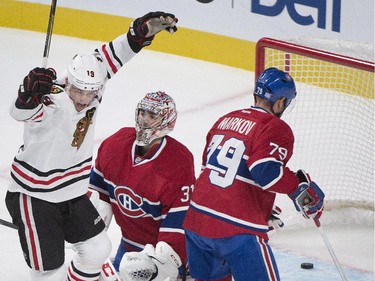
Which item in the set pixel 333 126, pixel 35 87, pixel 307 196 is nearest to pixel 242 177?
pixel 307 196

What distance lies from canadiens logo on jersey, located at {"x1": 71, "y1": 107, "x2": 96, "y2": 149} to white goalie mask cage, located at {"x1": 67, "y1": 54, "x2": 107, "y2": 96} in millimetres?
95

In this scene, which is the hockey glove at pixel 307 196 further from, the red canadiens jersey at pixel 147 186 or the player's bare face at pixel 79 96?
the player's bare face at pixel 79 96

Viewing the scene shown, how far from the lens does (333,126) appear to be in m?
5.20

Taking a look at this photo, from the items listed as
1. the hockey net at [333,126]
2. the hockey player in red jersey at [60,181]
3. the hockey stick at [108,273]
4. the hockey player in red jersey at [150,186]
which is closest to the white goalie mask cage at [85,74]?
the hockey player in red jersey at [60,181]

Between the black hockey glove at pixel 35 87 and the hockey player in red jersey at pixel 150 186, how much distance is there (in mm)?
541

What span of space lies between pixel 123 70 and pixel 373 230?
2696 mm

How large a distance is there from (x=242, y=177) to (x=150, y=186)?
479 millimetres

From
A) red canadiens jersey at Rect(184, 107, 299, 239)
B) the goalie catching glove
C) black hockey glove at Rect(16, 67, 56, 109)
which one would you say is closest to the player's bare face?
black hockey glove at Rect(16, 67, 56, 109)

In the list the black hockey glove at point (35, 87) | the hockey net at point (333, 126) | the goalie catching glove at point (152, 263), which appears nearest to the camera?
the black hockey glove at point (35, 87)

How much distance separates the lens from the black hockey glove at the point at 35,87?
11.5 feet

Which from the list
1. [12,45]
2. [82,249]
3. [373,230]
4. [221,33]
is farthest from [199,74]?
[82,249]

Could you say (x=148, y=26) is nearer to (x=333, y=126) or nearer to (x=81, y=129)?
(x=81, y=129)

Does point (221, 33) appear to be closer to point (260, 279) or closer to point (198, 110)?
point (198, 110)

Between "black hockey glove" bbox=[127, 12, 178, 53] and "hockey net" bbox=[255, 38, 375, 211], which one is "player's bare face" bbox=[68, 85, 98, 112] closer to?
"black hockey glove" bbox=[127, 12, 178, 53]
